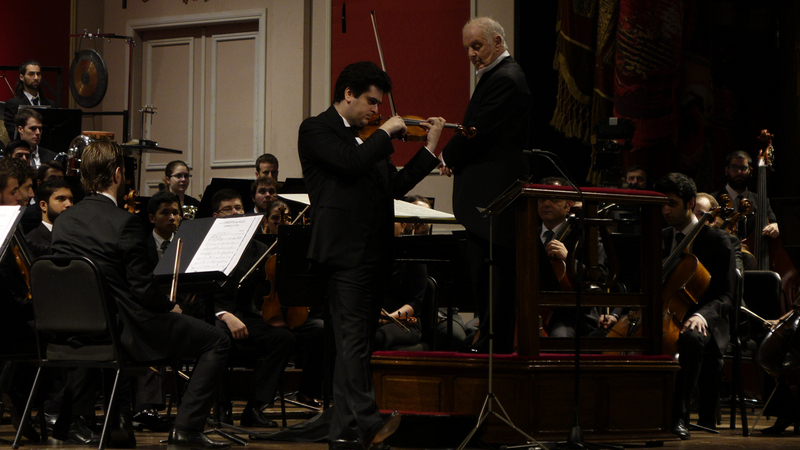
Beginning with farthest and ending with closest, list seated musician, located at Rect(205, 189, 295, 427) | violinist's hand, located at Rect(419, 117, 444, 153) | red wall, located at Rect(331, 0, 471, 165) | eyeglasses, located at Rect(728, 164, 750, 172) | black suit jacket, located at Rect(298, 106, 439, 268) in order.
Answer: red wall, located at Rect(331, 0, 471, 165), eyeglasses, located at Rect(728, 164, 750, 172), seated musician, located at Rect(205, 189, 295, 427), violinist's hand, located at Rect(419, 117, 444, 153), black suit jacket, located at Rect(298, 106, 439, 268)

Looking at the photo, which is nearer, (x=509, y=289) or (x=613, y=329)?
(x=509, y=289)

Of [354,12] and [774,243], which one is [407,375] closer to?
[774,243]

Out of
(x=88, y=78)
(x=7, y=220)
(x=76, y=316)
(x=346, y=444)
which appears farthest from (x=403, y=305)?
(x=88, y=78)

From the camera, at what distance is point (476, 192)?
377cm

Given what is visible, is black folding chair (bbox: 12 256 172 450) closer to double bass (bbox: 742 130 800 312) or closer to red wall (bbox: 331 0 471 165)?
double bass (bbox: 742 130 800 312)

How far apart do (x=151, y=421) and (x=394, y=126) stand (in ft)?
7.20

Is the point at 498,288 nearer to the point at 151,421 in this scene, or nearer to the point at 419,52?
the point at 151,421

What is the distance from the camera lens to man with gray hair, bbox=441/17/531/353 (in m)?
3.75

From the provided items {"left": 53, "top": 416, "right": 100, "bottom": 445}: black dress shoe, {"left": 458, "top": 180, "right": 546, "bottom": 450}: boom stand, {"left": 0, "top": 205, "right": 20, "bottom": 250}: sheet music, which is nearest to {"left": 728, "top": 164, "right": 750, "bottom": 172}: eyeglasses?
{"left": 458, "top": 180, "right": 546, "bottom": 450}: boom stand

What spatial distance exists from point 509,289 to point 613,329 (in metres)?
0.99

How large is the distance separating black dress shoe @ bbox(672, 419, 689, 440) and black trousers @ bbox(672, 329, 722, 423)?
0.13 ft

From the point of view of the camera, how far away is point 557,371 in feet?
12.0

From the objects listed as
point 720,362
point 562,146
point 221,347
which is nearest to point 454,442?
point 221,347

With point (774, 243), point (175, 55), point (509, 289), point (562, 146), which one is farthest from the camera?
point (175, 55)
